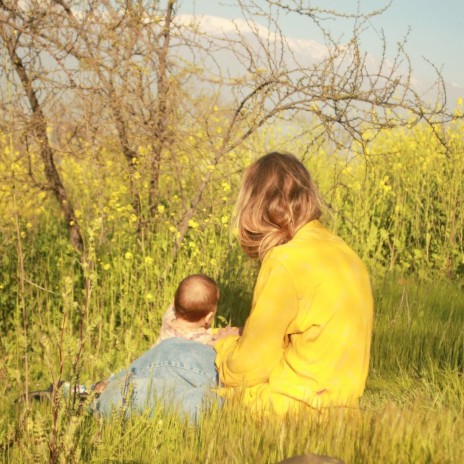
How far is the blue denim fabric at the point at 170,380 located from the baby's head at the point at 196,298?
0.27 meters

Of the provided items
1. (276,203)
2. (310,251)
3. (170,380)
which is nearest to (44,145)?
(170,380)

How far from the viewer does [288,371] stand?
270 cm

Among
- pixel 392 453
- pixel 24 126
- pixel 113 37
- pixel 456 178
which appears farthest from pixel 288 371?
pixel 456 178

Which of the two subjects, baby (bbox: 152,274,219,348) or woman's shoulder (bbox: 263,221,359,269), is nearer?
woman's shoulder (bbox: 263,221,359,269)

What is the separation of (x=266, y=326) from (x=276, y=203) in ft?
1.51

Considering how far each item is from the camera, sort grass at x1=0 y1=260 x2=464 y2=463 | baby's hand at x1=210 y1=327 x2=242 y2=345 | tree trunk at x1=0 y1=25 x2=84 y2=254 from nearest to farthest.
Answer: grass at x1=0 y1=260 x2=464 y2=463
baby's hand at x1=210 y1=327 x2=242 y2=345
tree trunk at x1=0 y1=25 x2=84 y2=254

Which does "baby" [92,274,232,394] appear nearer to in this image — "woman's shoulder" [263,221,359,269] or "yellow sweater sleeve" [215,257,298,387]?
"yellow sweater sleeve" [215,257,298,387]

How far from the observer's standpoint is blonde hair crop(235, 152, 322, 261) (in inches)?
109

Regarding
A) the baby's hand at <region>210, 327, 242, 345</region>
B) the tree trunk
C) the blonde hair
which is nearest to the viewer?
the blonde hair

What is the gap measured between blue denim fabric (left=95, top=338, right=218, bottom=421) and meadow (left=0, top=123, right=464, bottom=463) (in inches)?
4.7

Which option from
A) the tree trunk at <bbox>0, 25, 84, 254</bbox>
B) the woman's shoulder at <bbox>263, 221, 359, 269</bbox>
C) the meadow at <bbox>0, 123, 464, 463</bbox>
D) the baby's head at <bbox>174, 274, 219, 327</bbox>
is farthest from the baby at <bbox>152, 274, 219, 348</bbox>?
the tree trunk at <bbox>0, 25, 84, 254</bbox>

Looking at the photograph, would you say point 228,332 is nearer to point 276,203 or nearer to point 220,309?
point 276,203

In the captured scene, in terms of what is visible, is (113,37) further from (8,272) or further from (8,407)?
(8,407)

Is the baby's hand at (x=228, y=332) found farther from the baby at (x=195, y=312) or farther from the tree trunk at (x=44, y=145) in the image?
the tree trunk at (x=44, y=145)
